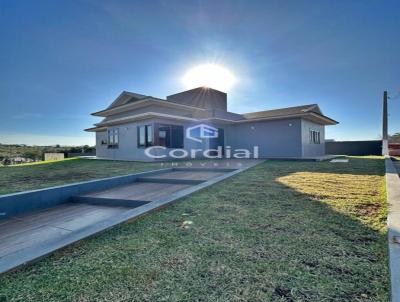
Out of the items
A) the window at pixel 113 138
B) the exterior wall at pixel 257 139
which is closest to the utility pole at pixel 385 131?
the exterior wall at pixel 257 139

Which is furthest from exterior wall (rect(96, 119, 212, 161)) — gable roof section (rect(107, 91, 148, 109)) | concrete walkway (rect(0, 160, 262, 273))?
concrete walkway (rect(0, 160, 262, 273))

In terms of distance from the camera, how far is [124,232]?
8.80 ft

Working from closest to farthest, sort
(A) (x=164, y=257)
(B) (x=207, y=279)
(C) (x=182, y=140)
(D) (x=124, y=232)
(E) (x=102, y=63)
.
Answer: (B) (x=207, y=279) → (A) (x=164, y=257) → (D) (x=124, y=232) → (E) (x=102, y=63) → (C) (x=182, y=140)

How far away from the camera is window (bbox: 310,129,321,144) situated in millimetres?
15191

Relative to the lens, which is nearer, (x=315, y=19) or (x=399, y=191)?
(x=399, y=191)

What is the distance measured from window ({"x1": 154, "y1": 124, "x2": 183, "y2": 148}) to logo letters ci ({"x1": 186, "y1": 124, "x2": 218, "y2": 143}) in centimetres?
91

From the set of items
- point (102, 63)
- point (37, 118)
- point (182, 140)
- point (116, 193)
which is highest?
point (102, 63)

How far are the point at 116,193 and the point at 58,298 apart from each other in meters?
4.19

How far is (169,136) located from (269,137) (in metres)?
6.91

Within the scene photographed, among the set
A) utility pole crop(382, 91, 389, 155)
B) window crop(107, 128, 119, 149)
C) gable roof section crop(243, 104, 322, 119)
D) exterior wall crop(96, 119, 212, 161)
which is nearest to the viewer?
exterior wall crop(96, 119, 212, 161)

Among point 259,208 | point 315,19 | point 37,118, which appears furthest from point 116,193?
point 37,118

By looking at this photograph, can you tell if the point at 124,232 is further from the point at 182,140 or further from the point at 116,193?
the point at 182,140

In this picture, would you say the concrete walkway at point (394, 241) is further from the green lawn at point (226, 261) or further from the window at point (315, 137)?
the window at point (315, 137)

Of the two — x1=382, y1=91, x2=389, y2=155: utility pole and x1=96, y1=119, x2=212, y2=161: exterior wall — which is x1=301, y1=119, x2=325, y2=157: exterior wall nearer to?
x1=382, y1=91, x2=389, y2=155: utility pole
